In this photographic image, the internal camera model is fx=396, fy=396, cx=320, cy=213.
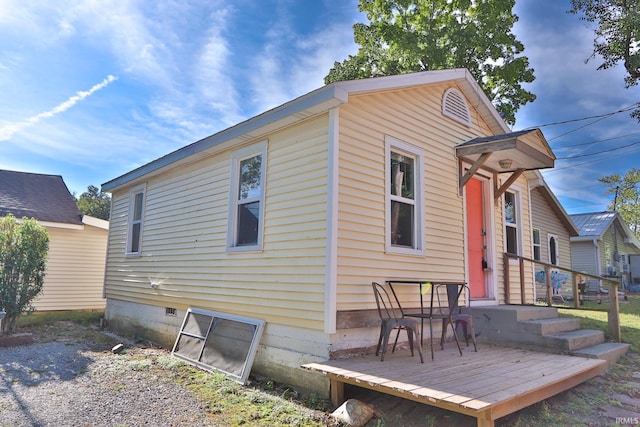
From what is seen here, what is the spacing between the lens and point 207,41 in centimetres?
909

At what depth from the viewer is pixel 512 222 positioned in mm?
7574

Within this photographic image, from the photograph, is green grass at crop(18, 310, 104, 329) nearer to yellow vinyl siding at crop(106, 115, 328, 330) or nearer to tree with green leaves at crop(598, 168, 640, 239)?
yellow vinyl siding at crop(106, 115, 328, 330)

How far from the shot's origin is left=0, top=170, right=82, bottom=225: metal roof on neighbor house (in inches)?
437

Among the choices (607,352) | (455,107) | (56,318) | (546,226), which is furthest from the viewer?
(546,226)

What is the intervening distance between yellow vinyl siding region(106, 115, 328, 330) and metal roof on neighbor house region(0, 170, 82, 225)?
4.23 metres

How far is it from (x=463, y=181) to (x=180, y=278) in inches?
197

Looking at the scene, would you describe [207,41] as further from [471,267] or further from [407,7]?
[407,7]

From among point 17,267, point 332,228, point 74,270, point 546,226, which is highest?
point 546,226

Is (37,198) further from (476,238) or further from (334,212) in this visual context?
(476,238)

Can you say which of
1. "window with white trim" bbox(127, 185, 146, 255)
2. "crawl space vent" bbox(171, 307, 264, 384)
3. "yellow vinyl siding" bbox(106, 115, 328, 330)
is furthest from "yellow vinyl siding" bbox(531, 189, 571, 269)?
"window with white trim" bbox(127, 185, 146, 255)

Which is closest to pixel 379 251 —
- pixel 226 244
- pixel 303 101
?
pixel 303 101

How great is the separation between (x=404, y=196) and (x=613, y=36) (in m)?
13.7

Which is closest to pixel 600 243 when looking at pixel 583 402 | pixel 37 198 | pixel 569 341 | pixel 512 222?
pixel 512 222

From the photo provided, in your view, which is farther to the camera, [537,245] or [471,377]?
[537,245]
